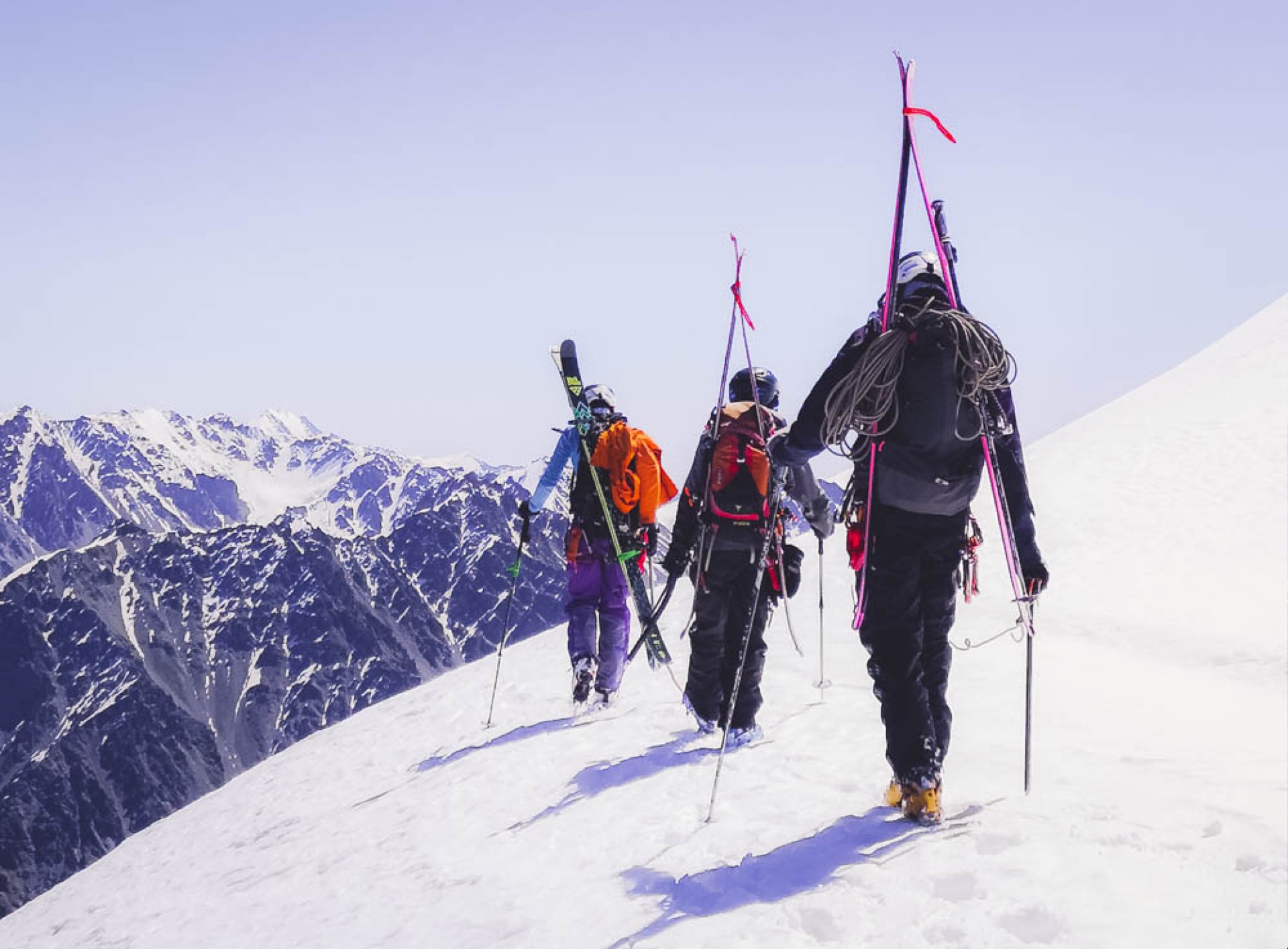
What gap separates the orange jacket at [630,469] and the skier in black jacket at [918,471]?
15.7 ft

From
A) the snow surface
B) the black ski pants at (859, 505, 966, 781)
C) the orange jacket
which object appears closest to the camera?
the snow surface

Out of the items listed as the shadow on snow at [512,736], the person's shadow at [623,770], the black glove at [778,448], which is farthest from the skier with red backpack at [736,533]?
the shadow on snow at [512,736]

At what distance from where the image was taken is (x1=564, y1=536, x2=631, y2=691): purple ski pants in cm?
1093

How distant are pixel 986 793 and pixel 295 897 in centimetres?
555

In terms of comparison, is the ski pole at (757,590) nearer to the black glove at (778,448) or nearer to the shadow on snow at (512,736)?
the black glove at (778,448)

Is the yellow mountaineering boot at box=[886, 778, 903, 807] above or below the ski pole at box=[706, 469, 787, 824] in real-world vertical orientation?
below

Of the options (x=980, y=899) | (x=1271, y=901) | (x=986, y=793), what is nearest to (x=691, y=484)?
(x=986, y=793)

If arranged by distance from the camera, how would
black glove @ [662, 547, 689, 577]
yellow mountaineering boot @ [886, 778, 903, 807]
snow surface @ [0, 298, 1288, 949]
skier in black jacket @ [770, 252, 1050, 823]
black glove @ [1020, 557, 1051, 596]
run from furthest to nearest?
black glove @ [662, 547, 689, 577], yellow mountaineering boot @ [886, 778, 903, 807], black glove @ [1020, 557, 1051, 596], skier in black jacket @ [770, 252, 1050, 823], snow surface @ [0, 298, 1288, 949]

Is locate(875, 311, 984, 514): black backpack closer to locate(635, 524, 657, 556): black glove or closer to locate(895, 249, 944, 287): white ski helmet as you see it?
locate(895, 249, 944, 287): white ski helmet

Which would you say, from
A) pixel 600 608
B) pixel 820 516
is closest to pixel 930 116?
pixel 820 516

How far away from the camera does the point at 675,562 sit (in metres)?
8.11

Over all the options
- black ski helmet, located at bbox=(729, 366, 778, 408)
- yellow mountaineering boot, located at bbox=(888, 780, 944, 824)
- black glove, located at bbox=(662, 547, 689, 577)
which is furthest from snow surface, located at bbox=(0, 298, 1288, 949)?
black ski helmet, located at bbox=(729, 366, 778, 408)

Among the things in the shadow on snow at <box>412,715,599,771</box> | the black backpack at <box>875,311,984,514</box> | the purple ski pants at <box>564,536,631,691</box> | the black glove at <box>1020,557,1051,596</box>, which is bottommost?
the shadow on snow at <box>412,715,599,771</box>

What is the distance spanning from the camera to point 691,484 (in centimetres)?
852
